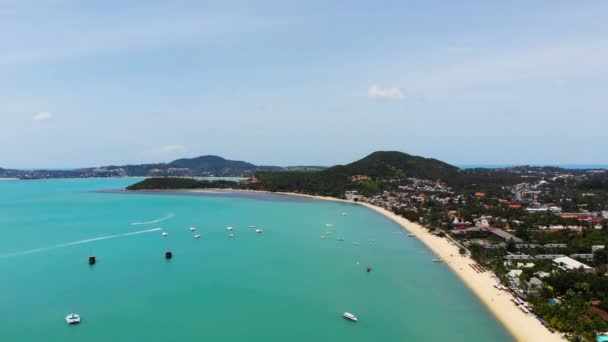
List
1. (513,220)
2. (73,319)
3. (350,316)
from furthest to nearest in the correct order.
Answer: (513,220)
(350,316)
(73,319)

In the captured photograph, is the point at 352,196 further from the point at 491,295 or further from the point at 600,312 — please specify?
the point at 600,312

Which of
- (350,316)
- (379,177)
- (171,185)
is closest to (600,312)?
(350,316)

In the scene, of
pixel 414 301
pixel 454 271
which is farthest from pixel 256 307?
pixel 454 271

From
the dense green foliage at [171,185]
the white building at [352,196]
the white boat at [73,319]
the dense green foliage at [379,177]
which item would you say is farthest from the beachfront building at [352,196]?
the white boat at [73,319]

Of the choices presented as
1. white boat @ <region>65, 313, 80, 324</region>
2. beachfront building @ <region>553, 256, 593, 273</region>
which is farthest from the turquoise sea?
beachfront building @ <region>553, 256, 593, 273</region>

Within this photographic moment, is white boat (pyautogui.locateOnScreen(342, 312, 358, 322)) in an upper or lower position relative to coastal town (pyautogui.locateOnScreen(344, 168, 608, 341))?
lower

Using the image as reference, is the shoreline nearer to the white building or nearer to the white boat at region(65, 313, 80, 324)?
the white boat at region(65, 313, 80, 324)

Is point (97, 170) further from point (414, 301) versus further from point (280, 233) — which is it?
point (414, 301)
